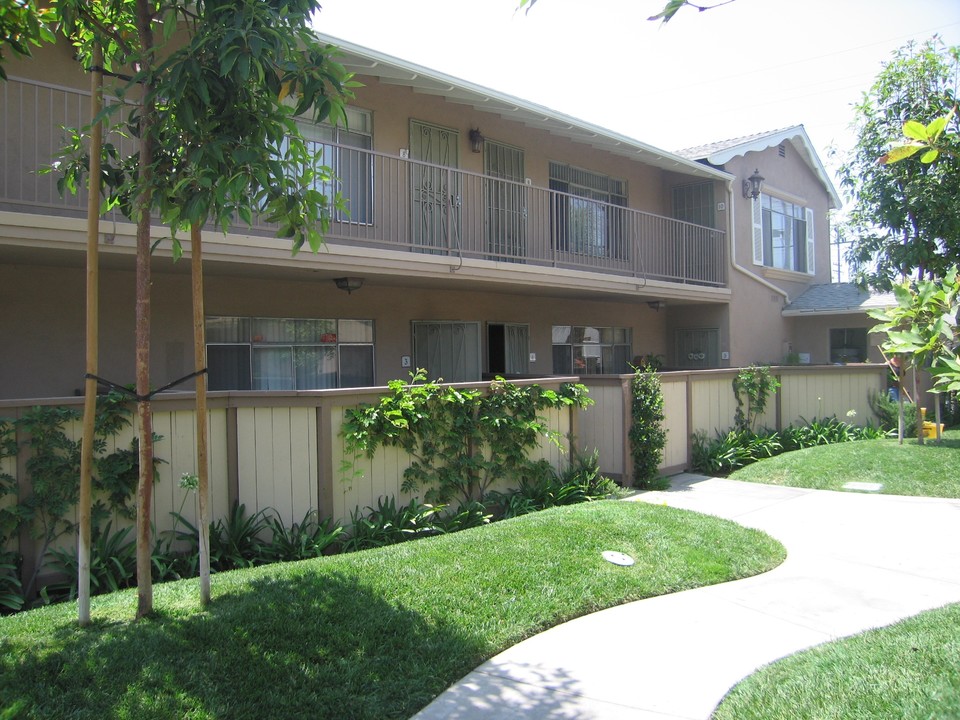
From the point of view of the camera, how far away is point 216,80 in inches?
171

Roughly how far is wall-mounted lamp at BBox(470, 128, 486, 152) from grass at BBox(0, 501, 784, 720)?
7.61 metres

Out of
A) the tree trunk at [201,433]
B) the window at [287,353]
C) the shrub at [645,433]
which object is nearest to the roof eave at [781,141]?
the shrub at [645,433]

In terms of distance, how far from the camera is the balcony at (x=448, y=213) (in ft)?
25.4

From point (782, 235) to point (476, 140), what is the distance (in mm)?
9823

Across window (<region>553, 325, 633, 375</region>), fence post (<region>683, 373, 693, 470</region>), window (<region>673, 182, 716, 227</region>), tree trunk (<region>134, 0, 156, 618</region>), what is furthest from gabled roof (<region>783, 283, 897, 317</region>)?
tree trunk (<region>134, 0, 156, 618</region>)

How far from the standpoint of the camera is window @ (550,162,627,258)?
14.0 metres

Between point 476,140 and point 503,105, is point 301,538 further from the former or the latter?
point 476,140

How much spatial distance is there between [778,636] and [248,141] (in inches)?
183

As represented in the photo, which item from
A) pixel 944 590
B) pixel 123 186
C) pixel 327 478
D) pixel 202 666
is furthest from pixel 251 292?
pixel 944 590

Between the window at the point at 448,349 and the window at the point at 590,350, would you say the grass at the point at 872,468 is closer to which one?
the window at the point at 590,350

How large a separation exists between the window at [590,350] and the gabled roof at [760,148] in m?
4.24

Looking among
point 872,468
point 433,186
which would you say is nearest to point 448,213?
point 433,186

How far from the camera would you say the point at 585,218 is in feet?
47.8

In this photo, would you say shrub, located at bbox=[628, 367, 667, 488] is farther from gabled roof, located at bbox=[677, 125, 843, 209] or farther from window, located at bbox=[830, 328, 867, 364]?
window, located at bbox=[830, 328, 867, 364]
